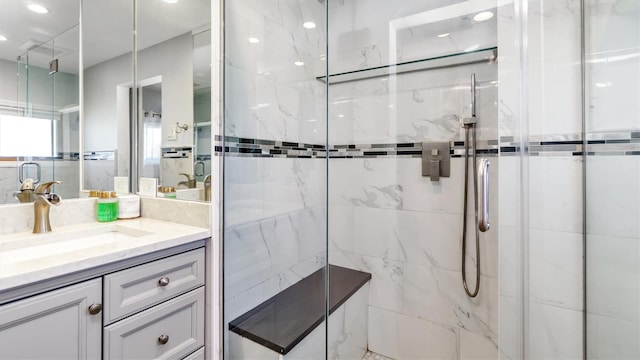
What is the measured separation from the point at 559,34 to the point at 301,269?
5.20 feet

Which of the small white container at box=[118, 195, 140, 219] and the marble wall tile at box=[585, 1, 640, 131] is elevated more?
the marble wall tile at box=[585, 1, 640, 131]

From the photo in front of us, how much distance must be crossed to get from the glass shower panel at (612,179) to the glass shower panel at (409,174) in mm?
373

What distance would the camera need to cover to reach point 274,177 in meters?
1.56

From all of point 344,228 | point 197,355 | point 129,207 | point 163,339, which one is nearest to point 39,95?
point 129,207

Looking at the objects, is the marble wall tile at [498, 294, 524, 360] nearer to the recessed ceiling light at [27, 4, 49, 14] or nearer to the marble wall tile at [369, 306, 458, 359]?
the marble wall tile at [369, 306, 458, 359]

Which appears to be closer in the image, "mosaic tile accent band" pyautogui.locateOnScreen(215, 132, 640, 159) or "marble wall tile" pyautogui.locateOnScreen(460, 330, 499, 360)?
"mosaic tile accent band" pyautogui.locateOnScreen(215, 132, 640, 159)

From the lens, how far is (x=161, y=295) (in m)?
Answer: 1.15

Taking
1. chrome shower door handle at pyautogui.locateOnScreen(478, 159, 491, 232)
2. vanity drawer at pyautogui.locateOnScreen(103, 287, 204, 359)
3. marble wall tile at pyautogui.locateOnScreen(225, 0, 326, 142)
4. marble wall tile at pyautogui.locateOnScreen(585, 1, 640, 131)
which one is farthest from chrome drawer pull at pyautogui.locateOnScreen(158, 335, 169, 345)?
marble wall tile at pyautogui.locateOnScreen(585, 1, 640, 131)

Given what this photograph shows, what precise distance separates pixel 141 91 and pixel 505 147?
1.90 meters

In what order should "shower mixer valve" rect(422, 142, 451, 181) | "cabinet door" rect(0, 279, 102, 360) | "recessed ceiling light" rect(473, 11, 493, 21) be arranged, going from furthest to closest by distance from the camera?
"shower mixer valve" rect(422, 142, 451, 181) → "recessed ceiling light" rect(473, 11, 493, 21) → "cabinet door" rect(0, 279, 102, 360)

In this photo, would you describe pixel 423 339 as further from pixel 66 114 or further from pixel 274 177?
pixel 66 114

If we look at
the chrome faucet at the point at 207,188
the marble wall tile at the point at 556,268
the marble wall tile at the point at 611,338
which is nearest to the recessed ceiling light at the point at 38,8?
the chrome faucet at the point at 207,188

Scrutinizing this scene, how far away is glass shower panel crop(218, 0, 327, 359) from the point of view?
4.60 feet

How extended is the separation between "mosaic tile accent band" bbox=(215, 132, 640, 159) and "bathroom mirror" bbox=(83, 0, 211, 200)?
0.89 feet
